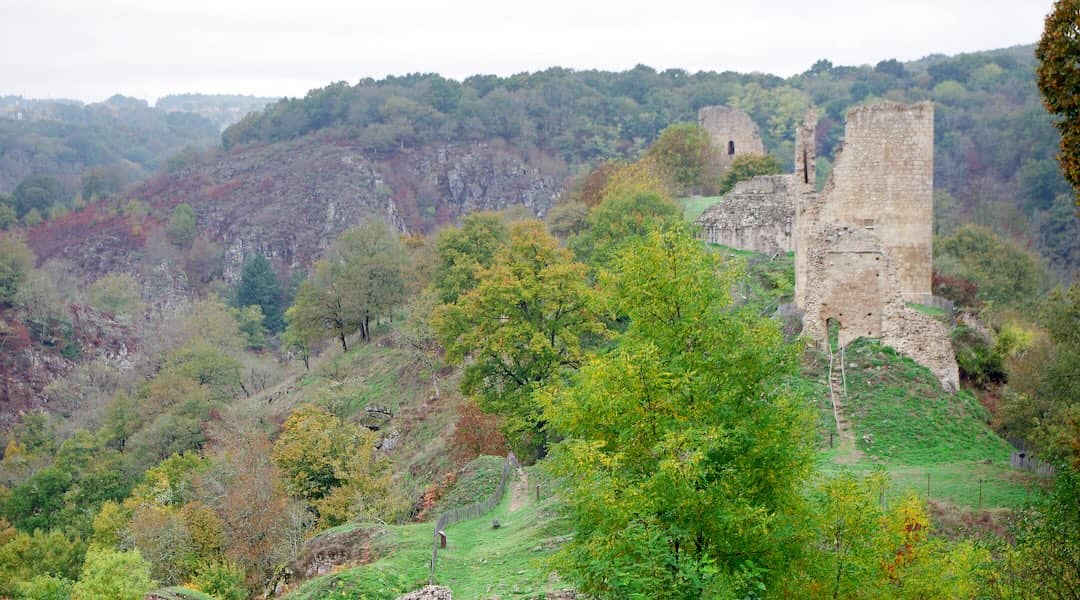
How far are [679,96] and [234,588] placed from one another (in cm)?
11237

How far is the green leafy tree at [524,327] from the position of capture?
26891mm

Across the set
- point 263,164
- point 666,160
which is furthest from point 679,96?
point 666,160

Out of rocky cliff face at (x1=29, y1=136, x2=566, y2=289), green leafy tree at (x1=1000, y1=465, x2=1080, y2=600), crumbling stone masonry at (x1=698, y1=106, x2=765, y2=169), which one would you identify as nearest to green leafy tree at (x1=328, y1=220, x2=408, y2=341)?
crumbling stone masonry at (x1=698, y1=106, x2=765, y2=169)

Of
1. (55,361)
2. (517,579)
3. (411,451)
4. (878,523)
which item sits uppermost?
(878,523)

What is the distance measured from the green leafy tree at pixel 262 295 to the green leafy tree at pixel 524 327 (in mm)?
57561

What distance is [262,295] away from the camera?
84875mm

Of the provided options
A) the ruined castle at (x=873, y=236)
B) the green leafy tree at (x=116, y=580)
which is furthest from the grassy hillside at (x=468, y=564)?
the ruined castle at (x=873, y=236)

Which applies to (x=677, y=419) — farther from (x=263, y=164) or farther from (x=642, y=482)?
(x=263, y=164)

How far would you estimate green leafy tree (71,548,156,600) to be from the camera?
67.4ft

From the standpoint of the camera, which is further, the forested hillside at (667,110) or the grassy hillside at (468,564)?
the forested hillside at (667,110)

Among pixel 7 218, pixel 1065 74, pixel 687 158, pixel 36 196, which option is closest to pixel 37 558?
pixel 1065 74

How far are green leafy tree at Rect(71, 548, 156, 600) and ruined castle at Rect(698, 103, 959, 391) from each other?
1381 centimetres

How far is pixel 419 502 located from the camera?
25516 millimetres

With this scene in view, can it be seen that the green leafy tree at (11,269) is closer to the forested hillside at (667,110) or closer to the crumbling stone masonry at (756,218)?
the crumbling stone masonry at (756,218)
